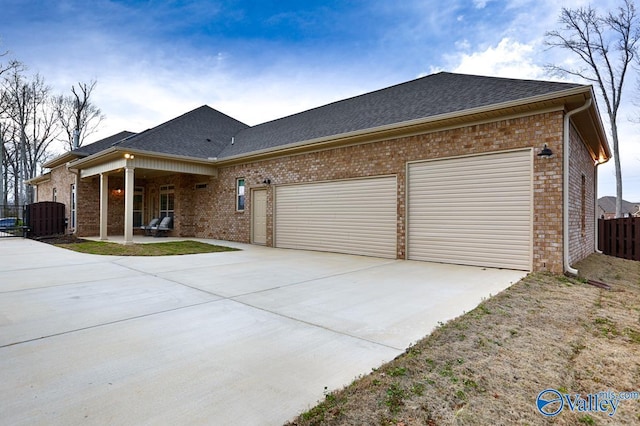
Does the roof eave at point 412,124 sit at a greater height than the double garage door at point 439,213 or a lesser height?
greater

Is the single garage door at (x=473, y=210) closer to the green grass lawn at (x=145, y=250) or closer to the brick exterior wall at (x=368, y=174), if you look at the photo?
the brick exterior wall at (x=368, y=174)

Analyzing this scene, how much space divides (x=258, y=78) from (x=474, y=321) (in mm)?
14901

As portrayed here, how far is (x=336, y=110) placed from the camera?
12.0 m

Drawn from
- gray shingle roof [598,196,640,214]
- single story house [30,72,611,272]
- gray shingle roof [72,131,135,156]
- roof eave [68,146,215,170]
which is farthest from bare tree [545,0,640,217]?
gray shingle roof [598,196,640,214]

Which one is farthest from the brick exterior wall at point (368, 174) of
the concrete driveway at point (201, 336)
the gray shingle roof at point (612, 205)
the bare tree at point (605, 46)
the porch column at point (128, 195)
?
the gray shingle roof at point (612, 205)

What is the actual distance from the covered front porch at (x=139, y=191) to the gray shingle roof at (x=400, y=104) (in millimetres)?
2172

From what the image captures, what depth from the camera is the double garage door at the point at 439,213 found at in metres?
6.62

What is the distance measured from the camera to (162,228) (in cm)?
1443

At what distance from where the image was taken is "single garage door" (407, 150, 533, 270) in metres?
6.54

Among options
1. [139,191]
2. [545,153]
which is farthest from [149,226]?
[545,153]

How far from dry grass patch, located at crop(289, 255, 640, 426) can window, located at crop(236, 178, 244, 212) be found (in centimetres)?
1045

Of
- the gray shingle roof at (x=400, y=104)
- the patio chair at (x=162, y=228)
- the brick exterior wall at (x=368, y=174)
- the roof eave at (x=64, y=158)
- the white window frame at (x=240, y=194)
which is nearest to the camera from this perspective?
the brick exterior wall at (x=368, y=174)

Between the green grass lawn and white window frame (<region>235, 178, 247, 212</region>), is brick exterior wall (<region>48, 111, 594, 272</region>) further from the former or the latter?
the green grass lawn

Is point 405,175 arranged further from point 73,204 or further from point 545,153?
point 73,204
